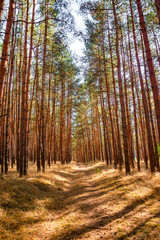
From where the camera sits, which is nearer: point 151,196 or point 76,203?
point 151,196

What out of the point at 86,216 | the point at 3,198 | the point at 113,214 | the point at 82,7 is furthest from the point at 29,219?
the point at 82,7

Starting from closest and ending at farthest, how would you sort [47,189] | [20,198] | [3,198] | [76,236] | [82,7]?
[76,236]
[3,198]
[20,198]
[47,189]
[82,7]

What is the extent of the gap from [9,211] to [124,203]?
10.2 feet

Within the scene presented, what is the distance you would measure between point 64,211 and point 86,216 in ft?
2.90

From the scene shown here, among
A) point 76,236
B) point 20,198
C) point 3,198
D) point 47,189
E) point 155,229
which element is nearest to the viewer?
point 155,229

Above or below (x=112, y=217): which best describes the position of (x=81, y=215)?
below

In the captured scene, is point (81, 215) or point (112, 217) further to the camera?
point (81, 215)

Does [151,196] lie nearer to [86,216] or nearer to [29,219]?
[86,216]

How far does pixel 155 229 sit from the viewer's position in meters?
3.08

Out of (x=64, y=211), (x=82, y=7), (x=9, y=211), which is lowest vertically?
(x=64, y=211)

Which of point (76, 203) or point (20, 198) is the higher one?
point (20, 198)

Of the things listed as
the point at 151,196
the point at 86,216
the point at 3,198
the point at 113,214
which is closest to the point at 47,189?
the point at 3,198

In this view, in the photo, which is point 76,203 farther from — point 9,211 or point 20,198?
point 9,211

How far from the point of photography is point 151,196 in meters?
4.79
